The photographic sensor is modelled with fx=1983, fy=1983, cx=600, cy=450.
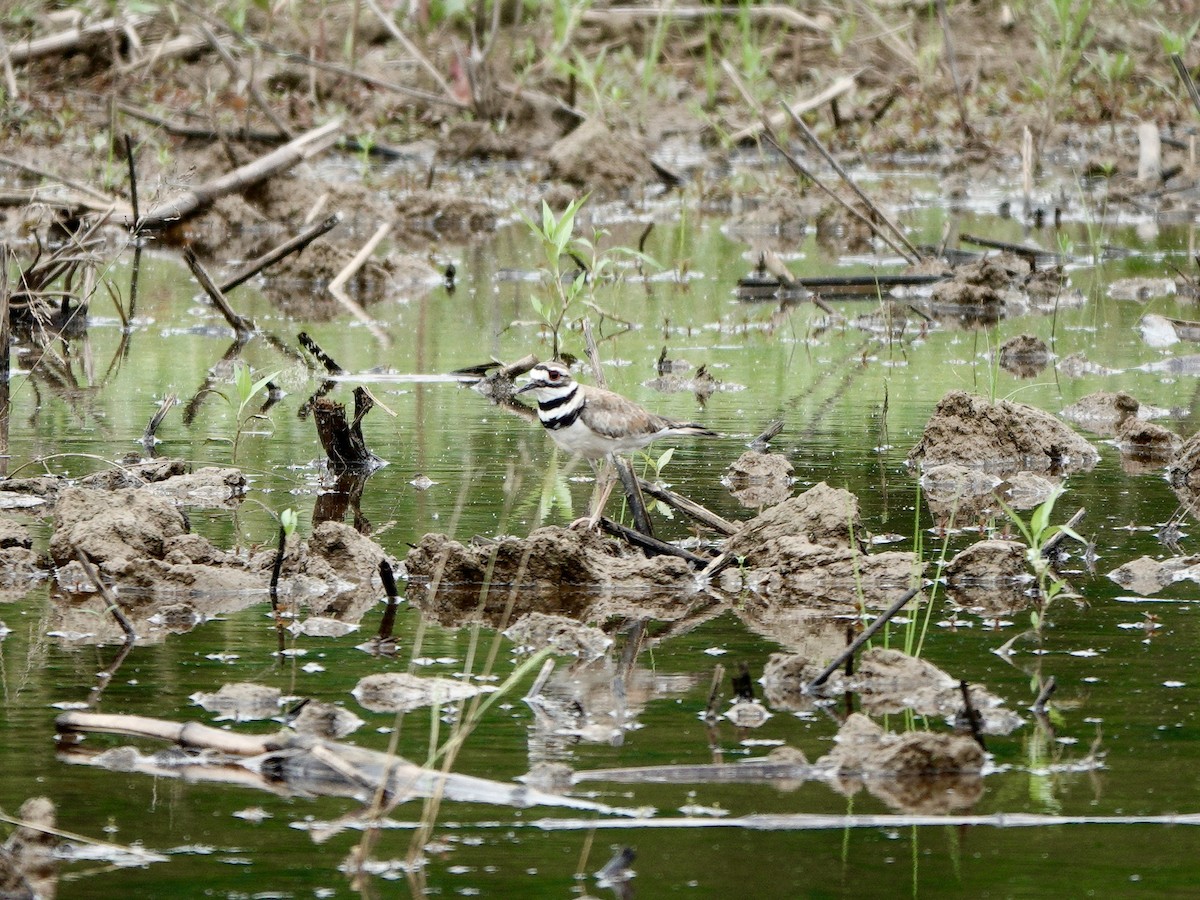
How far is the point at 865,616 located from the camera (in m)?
6.27

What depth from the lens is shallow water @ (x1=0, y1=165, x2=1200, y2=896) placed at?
4.23 meters

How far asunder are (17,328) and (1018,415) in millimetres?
6661

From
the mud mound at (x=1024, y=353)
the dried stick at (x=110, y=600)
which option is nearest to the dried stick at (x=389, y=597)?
the dried stick at (x=110, y=600)

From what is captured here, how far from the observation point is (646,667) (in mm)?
5746

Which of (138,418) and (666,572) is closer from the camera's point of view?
(666,572)

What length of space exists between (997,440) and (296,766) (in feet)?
15.4

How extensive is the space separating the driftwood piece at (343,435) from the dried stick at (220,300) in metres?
2.66

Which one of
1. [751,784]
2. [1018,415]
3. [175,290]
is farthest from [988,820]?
[175,290]

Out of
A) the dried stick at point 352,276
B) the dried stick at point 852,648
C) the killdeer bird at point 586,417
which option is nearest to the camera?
the dried stick at point 852,648

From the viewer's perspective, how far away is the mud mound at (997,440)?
857cm

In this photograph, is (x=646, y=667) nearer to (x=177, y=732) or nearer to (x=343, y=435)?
(x=177, y=732)

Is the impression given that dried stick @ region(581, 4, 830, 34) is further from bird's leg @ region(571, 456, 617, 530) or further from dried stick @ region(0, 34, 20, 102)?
bird's leg @ region(571, 456, 617, 530)

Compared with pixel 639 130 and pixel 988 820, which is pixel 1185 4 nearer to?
pixel 639 130

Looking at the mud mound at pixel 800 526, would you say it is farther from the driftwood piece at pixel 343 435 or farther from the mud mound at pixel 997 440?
Answer: the driftwood piece at pixel 343 435
